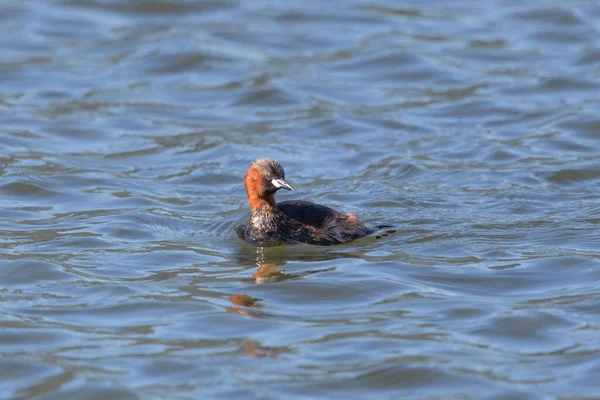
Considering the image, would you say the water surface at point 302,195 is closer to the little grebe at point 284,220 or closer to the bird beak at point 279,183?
the little grebe at point 284,220

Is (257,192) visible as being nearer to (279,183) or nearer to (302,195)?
(279,183)

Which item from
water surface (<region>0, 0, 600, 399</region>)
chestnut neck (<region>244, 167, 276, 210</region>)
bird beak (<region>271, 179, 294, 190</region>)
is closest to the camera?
water surface (<region>0, 0, 600, 399</region>)

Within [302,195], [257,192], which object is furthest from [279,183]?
[302,195]

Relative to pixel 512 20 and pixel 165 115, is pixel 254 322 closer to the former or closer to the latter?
pixel 165 115

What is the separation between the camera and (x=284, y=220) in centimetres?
1101

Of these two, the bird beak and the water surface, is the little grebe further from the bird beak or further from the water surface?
the water surface

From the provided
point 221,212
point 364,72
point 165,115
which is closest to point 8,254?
point 221,212

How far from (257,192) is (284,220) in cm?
39

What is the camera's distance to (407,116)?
15930mm

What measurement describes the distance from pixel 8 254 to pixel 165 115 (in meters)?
5.92

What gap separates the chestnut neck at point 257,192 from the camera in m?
11.1

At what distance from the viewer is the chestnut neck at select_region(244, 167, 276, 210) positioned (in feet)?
36.3

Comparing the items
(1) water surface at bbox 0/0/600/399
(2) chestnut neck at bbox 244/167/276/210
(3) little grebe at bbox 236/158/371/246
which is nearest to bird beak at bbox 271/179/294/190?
(3) little grebe at bbox 236/158/371/246

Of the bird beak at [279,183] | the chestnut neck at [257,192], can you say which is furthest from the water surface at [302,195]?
the bird beak at [279,183]
